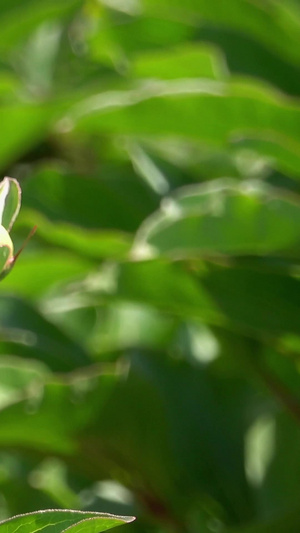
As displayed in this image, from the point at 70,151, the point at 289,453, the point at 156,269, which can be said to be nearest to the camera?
the point at 156,269

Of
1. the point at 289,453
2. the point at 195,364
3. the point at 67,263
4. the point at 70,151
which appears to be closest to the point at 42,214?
the point at 67,263

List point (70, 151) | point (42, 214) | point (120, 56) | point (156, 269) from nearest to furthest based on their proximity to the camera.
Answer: point (156, 269), point (42, 214), point (120, 56), point (70, 151)

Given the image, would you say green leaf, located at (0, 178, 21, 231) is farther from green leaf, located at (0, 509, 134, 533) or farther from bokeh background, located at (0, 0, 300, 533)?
bokeh background, located at (0, 0, 300, 533)

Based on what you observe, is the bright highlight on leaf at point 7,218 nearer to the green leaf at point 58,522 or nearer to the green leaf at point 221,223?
the green leaf at point 58,522

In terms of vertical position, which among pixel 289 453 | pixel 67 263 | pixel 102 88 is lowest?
pixel 289 453

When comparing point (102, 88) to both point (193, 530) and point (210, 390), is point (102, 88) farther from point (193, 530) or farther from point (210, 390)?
point (193, 530)

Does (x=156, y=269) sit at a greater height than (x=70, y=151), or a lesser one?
greater

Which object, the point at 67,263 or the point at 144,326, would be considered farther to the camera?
the point at 144,326
